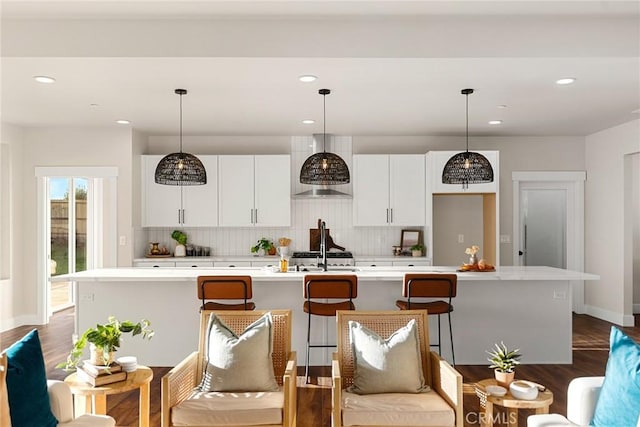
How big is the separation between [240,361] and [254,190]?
13.5 ft

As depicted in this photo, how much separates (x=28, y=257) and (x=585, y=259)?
25.2ft

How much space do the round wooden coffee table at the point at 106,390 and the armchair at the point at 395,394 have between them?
3.49 ft

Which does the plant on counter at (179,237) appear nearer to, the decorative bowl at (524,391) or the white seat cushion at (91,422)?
the white seat cushion at (91,422)

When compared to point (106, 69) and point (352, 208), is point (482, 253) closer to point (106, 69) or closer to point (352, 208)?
point (352, 208)

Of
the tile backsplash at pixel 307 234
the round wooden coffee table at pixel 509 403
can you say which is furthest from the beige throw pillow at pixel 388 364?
the tile backsplash at pixel 307 234

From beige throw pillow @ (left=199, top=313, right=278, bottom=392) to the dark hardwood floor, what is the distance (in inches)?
26.3

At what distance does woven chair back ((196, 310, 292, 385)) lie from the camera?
3.12m

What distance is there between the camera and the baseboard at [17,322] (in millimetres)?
6191

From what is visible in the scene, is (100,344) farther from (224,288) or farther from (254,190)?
(254,190)

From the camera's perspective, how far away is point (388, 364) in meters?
2.87

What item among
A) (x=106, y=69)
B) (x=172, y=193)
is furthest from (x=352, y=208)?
(x=106, y=69)

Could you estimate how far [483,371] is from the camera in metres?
4.45

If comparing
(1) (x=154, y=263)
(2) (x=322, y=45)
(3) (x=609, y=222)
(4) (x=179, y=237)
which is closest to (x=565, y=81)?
(2) (x=322, y=45)

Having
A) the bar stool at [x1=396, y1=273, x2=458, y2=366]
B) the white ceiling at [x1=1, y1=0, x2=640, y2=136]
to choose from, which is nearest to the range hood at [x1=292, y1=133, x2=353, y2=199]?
the white ceiling at [x1=1, y1=0, x2=640, y2=136]
